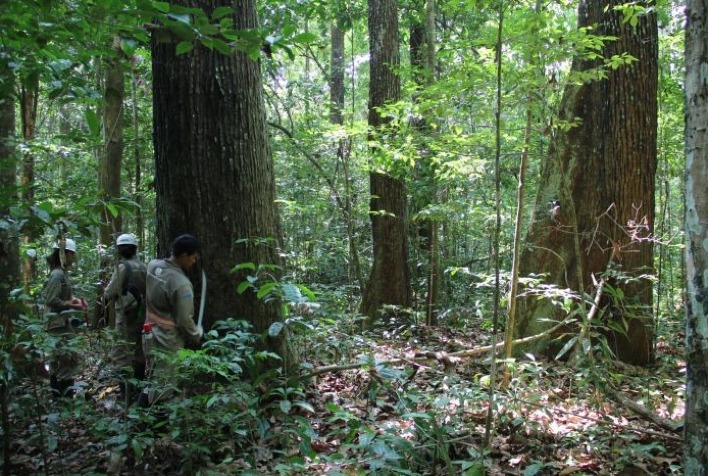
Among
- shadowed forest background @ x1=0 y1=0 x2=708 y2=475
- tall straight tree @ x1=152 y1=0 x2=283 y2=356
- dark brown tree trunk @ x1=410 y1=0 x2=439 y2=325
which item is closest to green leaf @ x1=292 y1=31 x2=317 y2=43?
shadowed forest background @ x1=0 y1=0 x2=708 y2=475

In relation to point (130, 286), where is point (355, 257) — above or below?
above

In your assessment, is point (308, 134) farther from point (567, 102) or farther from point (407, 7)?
point (407, 7)

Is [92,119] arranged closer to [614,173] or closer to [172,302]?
[172,302]

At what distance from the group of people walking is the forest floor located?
0.38 m

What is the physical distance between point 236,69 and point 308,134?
13.4 feet

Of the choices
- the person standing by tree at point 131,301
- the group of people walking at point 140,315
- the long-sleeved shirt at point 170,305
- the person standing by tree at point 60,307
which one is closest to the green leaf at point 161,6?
the group of people walking at point 140,315

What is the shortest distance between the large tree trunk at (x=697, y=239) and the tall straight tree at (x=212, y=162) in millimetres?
3031

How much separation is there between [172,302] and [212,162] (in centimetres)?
120

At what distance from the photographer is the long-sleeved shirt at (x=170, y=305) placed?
4.45 metres

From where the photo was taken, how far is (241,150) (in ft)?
15.4

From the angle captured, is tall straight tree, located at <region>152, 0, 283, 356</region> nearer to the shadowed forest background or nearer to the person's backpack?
the shadowed forest background

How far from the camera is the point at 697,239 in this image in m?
2.53

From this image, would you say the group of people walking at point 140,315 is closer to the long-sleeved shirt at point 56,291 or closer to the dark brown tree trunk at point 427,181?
the long-sleeved shirt at point 56,291

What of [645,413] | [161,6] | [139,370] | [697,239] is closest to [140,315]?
[139,370]
